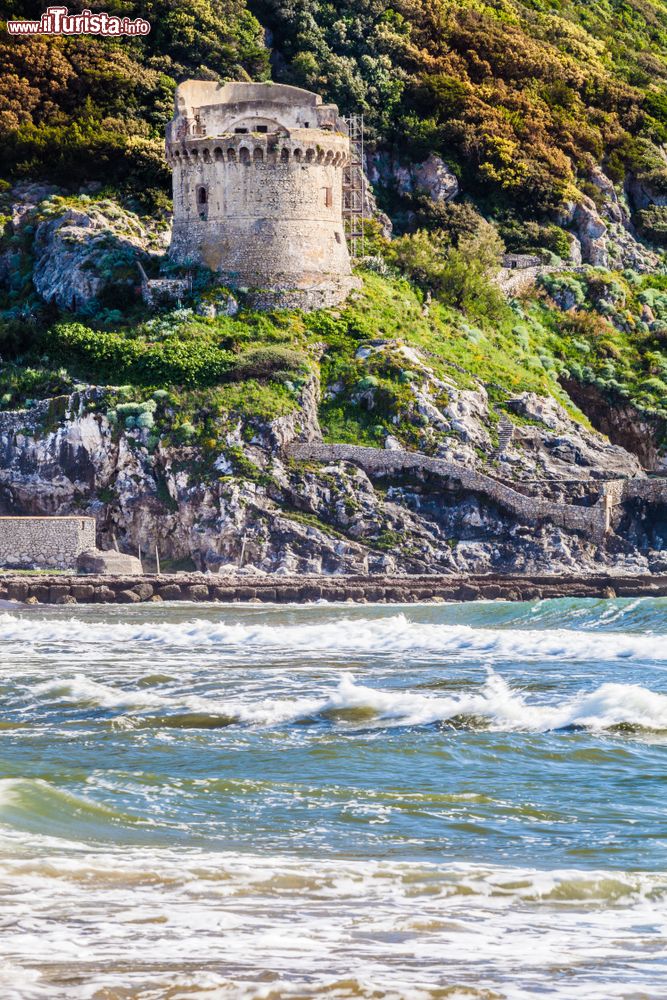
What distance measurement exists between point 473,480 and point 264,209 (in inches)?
481

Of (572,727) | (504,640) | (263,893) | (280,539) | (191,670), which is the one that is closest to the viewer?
(263,893)

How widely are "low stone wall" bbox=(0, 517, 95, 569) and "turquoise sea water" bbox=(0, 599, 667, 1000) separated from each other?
693 inches

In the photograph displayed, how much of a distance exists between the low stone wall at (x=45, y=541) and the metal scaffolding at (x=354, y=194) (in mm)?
16251

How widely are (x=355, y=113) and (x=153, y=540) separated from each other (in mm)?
22739

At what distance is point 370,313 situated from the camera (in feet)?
184

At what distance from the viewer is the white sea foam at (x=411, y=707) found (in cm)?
2328

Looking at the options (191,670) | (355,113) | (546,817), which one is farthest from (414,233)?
(546,817)

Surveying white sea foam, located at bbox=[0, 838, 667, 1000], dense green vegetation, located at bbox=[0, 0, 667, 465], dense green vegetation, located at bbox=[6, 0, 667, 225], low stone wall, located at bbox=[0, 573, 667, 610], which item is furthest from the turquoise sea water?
dense green vegetation, located at bbox=[6, 0, 667, 225]

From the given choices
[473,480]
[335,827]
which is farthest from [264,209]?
[335,827]

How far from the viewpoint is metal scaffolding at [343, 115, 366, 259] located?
200ft

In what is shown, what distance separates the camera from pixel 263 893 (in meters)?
15.1

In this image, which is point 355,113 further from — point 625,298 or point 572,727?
point 572,727

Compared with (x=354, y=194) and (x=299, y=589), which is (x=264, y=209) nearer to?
(x=354, y=194)

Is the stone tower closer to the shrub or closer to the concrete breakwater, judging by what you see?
the shrub
